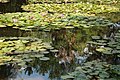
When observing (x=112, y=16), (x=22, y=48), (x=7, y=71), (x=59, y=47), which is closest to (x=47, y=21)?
(x=59, y=47)

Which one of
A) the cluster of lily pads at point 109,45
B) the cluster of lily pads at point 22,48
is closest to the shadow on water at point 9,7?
the cluster of lily pads at point 22,48

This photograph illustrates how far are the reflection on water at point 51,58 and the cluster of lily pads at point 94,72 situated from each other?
21 cm

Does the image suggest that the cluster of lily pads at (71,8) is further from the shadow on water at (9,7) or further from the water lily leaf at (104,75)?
the water lily leaf at (104,75)

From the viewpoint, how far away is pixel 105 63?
13.6 ft

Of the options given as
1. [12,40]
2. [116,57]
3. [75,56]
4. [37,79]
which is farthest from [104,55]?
[12,40]

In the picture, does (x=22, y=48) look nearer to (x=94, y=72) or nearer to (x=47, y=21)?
(x=94, y=72)

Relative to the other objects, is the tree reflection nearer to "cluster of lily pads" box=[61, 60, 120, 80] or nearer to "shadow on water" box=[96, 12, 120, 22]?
"cluster of lily pads" box=[61, 60, 120, 80]

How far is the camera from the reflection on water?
155 inches

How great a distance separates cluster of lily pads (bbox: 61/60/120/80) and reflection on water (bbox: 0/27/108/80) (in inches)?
8.2

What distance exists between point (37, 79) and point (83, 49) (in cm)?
147

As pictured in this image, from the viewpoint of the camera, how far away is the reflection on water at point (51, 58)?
393cm

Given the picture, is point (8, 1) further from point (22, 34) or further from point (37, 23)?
point (22, 34)

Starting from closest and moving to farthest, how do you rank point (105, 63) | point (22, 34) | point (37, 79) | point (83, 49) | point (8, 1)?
1. point (37, 79)
2. point (105, 63)
3. point (83, 49)
4. point (22, 34)
5. point (8, 1)

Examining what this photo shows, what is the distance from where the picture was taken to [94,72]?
148 inches
